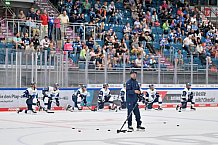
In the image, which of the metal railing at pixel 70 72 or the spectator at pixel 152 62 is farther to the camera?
the spectator at pixel 152 62

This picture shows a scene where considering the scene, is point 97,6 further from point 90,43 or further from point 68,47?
point 68,47

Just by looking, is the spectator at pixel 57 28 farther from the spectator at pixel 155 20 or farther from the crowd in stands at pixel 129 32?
the spectator at pixel 155 20

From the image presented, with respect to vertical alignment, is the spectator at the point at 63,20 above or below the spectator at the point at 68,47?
above

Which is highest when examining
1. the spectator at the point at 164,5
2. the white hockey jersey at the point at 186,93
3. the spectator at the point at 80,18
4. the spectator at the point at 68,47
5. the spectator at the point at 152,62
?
the spectator at the point at 164,5

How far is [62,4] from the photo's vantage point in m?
35.5

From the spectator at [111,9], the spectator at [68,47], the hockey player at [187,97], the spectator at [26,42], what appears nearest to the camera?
the spectator at [26,42]

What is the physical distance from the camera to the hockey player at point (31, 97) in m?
25.9

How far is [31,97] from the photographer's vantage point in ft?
85.8

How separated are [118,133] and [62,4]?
2008 cm

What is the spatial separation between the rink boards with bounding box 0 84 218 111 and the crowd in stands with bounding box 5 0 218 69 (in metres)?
1.34

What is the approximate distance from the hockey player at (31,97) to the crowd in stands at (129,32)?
9.19 ft

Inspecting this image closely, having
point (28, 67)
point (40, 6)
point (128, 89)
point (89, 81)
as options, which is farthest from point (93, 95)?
point (128, 89)

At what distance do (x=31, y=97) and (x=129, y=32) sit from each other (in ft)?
34.1

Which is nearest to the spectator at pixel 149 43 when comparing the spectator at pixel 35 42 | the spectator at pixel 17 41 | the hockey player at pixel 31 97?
the spectator at pixel 35 42
